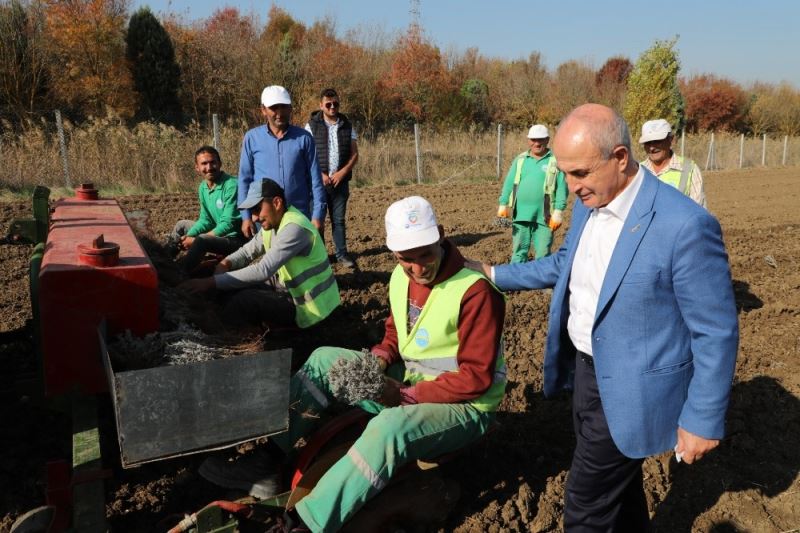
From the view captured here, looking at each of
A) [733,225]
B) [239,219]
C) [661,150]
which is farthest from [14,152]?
[733,225]

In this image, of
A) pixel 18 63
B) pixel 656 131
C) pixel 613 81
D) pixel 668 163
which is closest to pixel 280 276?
pixel 656 131

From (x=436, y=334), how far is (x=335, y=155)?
15.8 ft

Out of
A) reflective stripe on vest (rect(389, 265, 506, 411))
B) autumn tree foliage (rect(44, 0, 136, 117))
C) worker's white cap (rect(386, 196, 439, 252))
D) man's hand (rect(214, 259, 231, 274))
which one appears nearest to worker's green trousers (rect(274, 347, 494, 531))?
reflective stripe on vest (rect(389, 265, 506, 411))

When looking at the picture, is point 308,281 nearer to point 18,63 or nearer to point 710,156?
point 18,63

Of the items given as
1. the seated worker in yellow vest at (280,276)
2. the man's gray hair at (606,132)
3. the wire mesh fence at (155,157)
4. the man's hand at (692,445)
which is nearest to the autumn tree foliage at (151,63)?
the wire mesh fence at (155,157)

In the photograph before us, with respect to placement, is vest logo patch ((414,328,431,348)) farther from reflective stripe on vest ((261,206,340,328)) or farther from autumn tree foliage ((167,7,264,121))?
autumn tree foliage ((167,7,264,121))

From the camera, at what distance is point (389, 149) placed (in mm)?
17172

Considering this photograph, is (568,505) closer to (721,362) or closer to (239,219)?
(721,362)

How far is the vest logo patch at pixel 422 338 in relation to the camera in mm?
2906

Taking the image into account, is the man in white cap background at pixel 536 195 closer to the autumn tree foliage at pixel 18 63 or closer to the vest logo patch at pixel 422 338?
the vest logo patch at pixel 422 338

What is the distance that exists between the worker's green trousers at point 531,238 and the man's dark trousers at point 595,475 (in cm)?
391

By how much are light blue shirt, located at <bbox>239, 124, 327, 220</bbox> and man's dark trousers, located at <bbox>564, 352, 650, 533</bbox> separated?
388 cm

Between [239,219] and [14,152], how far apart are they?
863 centimetres

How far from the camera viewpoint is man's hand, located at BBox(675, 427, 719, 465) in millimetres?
2201
